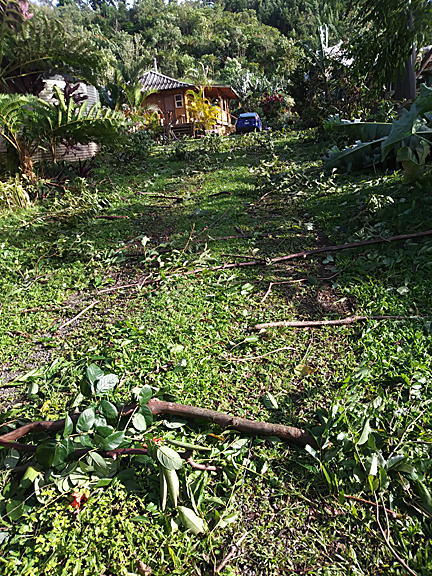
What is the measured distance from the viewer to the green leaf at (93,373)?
200cm

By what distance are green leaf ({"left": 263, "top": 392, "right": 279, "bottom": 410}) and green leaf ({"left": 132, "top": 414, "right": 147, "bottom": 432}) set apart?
63cm

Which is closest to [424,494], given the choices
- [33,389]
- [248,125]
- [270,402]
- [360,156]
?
[270,402]

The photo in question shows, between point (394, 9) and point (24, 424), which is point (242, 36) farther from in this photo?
point (24, 424)

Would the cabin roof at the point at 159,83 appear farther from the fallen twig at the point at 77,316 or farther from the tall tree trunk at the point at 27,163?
the fallen twig at the point at 77,316

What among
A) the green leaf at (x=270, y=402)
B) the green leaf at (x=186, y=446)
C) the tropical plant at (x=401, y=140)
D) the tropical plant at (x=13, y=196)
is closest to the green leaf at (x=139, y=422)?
the green leaf at (x=186, y=446)

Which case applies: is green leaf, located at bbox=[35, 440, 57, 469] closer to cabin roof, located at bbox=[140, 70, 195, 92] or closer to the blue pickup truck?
the blue pickup truck

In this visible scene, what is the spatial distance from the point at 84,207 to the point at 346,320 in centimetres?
449

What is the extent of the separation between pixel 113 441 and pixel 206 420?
450mm

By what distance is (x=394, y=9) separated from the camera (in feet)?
21.2

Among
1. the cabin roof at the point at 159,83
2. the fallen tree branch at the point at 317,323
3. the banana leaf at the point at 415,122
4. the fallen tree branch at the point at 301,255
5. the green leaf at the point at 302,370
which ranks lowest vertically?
the cabin roof at the point at 159,83

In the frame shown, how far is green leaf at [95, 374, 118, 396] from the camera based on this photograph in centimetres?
196

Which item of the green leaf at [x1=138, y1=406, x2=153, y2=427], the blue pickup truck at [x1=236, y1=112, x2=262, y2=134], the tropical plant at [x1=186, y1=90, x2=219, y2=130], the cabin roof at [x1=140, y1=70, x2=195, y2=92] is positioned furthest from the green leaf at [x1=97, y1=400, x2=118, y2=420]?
the cabin roof at [x1=140, y1=70, x2=195, y2=92]

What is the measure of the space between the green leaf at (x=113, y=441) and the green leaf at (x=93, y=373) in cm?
41

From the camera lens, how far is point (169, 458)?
154 centimetres
